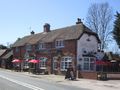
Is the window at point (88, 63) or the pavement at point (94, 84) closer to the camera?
the pavement at point (94, 84)

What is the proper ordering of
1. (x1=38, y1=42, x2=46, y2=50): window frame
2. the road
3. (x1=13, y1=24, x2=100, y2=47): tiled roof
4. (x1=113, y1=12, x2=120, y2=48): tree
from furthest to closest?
(x1=38, y1=42, x2=46, y2=50): window frame, (x1=113, y1=12, x2=120, y2=48): tree, (x1=13, y1=24, x2=100, y2=47): tiled roof, the road

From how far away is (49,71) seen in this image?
5053cm

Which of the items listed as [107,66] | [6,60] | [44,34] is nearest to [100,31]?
[44,34]

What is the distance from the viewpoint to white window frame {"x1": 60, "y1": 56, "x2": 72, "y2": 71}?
45706 millimetres

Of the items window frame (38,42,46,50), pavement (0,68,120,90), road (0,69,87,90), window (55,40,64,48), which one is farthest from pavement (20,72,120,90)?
window frame (38,42,46,50)

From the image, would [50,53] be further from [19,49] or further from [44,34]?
[19,49]

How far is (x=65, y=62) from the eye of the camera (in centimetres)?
4666

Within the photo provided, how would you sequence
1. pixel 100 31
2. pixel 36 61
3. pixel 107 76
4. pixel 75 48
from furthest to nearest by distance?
1. pixel 100 31
2. pixel 36 61
3. pixel 75 48
4. pixel 107 76

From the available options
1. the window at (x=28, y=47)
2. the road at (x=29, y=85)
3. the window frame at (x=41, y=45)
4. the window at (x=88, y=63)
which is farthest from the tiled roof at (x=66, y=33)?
the road at (x=29, y=85)

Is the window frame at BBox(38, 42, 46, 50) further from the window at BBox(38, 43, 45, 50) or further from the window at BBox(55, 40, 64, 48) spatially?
the window at BBox(55, 40, 64, 48)

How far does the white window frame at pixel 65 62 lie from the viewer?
150 ft

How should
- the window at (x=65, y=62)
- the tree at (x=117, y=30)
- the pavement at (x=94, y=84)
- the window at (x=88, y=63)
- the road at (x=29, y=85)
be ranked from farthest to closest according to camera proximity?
the tree at (x=117, y=30), the window at (x=65, y=62), the window at (x=88, y=63), the pavement at (x=94, y=84), the road at (x=29, y=85)

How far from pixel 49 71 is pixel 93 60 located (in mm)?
8343

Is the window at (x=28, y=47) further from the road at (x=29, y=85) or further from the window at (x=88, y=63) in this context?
the road at (x=29, y=85)
